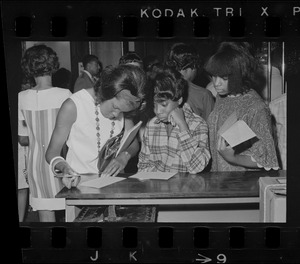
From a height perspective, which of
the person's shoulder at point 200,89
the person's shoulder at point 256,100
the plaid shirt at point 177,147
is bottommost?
the plaid shirt at point 177,147

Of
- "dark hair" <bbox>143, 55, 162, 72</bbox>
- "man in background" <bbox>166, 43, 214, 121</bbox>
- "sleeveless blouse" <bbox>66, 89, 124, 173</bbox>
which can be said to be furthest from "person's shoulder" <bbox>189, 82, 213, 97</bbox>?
"sleeveless blouse" <bbox>66, 89, 124, 173</bbox>

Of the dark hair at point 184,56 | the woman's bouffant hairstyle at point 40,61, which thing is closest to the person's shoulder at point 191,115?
the dark hair at point 184,56

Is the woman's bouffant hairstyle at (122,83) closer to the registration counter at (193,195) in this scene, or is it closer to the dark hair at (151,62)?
the dark hair at (151,62)

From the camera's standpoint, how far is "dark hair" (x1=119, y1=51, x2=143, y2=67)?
2.10m

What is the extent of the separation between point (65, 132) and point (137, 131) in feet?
0.68

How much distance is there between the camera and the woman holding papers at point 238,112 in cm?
210

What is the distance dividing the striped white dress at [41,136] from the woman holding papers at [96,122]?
20 millimetres

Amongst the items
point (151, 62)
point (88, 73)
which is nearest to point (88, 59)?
point (88, 73)

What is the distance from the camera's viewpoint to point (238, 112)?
6.99 ft

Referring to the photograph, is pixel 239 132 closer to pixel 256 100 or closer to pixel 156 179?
pixel 256 100

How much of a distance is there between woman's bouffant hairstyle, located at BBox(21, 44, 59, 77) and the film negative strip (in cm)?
1

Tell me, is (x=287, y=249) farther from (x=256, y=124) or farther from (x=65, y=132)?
(x=65, y=132)

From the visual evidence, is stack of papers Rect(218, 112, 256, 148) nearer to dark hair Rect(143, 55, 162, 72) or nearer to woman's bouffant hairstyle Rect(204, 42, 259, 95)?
woman's bouffant hairstyle Rect(204, 42, 259, 95)

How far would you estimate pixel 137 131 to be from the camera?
215 cm
